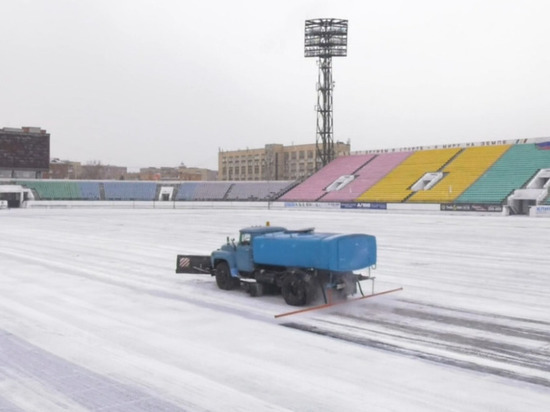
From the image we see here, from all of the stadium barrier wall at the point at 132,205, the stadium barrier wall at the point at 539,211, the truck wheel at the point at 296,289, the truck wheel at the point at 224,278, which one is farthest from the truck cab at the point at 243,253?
the stadium barrier wall at the point at 132,205

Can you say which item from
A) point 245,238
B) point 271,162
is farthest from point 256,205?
point 271,162

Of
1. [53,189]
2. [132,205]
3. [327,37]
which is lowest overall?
[132,205]

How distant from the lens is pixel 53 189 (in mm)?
77188

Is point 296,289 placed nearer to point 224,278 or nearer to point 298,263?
point 298,263

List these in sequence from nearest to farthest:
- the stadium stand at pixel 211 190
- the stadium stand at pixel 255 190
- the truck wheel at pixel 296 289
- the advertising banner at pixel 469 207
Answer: the truck wheel at pixel 296 289, the advertising banner at pixel 469 207, the stadium stand at pixel 255 190, the stadium stand at pixel 211 190

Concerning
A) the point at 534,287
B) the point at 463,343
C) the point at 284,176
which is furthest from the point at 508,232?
the point at 284,176

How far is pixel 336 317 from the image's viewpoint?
10.2m

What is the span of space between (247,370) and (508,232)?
26833 mm

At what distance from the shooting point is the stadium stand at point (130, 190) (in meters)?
81.6

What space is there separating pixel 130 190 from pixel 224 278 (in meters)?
74.0

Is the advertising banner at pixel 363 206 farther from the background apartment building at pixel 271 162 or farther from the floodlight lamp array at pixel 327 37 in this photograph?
the background apartment building at pixel 271 162

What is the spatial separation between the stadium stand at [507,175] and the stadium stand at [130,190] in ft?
161

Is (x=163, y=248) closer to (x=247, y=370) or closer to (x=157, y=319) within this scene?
(x=157, y=319)

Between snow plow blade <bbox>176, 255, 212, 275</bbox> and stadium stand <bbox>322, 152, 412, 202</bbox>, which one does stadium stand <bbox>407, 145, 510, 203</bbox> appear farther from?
snow plow blade <bbox>176, 255, 212, 275</bbox>
